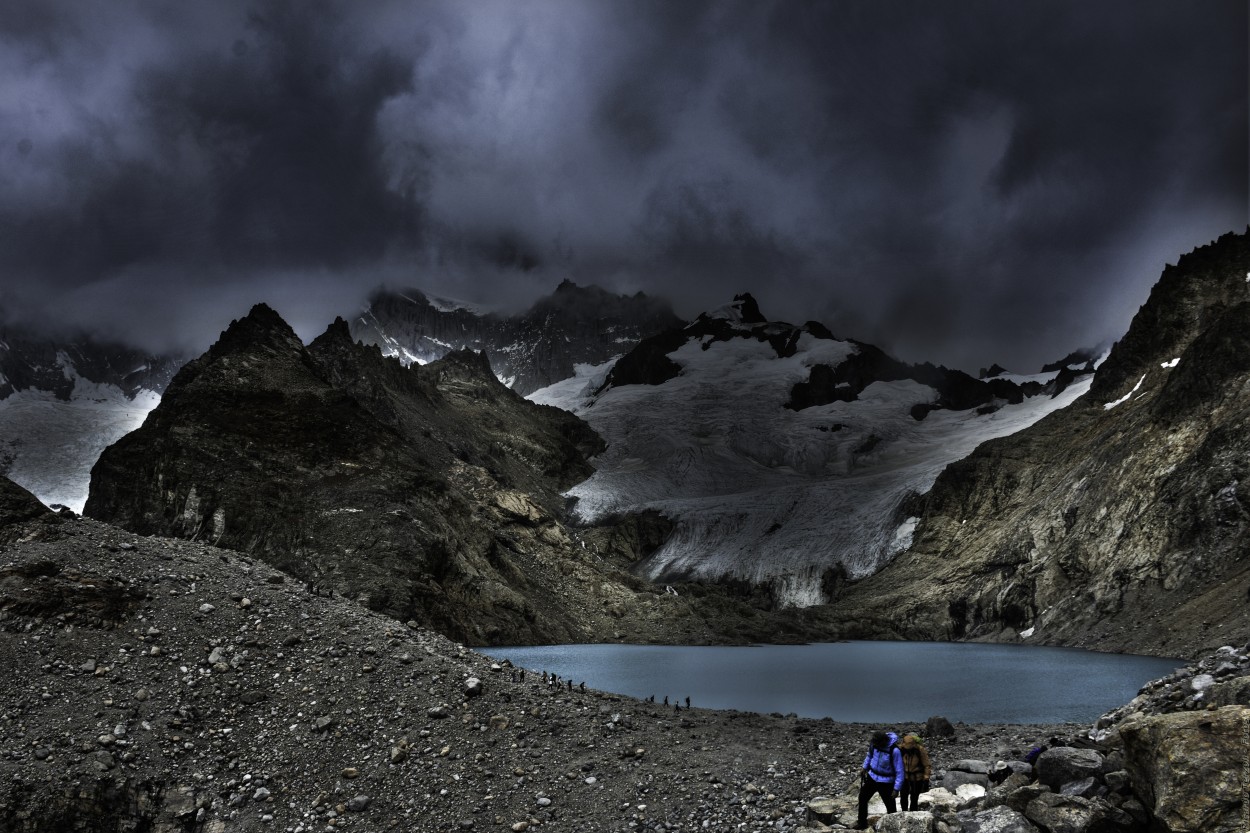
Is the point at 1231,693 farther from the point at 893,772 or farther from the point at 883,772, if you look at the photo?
the point at 883,772

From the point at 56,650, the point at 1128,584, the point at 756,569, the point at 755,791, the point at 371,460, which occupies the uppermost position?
the point at 756,569

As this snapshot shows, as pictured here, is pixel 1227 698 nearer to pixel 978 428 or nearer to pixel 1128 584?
pixel 1128 584

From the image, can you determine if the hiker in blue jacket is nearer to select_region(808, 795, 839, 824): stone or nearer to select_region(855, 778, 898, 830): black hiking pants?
select_region(855, 778, 898, 830): black hiking pants

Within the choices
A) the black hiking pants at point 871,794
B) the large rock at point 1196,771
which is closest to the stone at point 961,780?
the black hiking pants at point 871,794

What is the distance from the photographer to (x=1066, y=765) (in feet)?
35.3

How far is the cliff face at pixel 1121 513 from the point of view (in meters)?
55.0

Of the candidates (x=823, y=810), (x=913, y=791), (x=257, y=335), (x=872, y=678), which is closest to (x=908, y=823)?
(x=913, y=791)

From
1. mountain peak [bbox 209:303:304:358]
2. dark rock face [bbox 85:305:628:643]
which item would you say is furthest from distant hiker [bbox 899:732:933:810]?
mountain peak [bbox 209:303:304:358]

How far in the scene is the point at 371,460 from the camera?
208ft

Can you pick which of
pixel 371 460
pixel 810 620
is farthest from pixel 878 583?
pixel 371 460

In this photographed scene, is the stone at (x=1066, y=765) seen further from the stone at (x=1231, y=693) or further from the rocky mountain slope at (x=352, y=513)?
the rocky mountain slope at (x=352, y=513)

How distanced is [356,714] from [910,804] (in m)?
10.3

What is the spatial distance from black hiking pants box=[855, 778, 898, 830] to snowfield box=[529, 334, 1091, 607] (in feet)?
328

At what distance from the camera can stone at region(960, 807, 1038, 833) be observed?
980 centimetres
